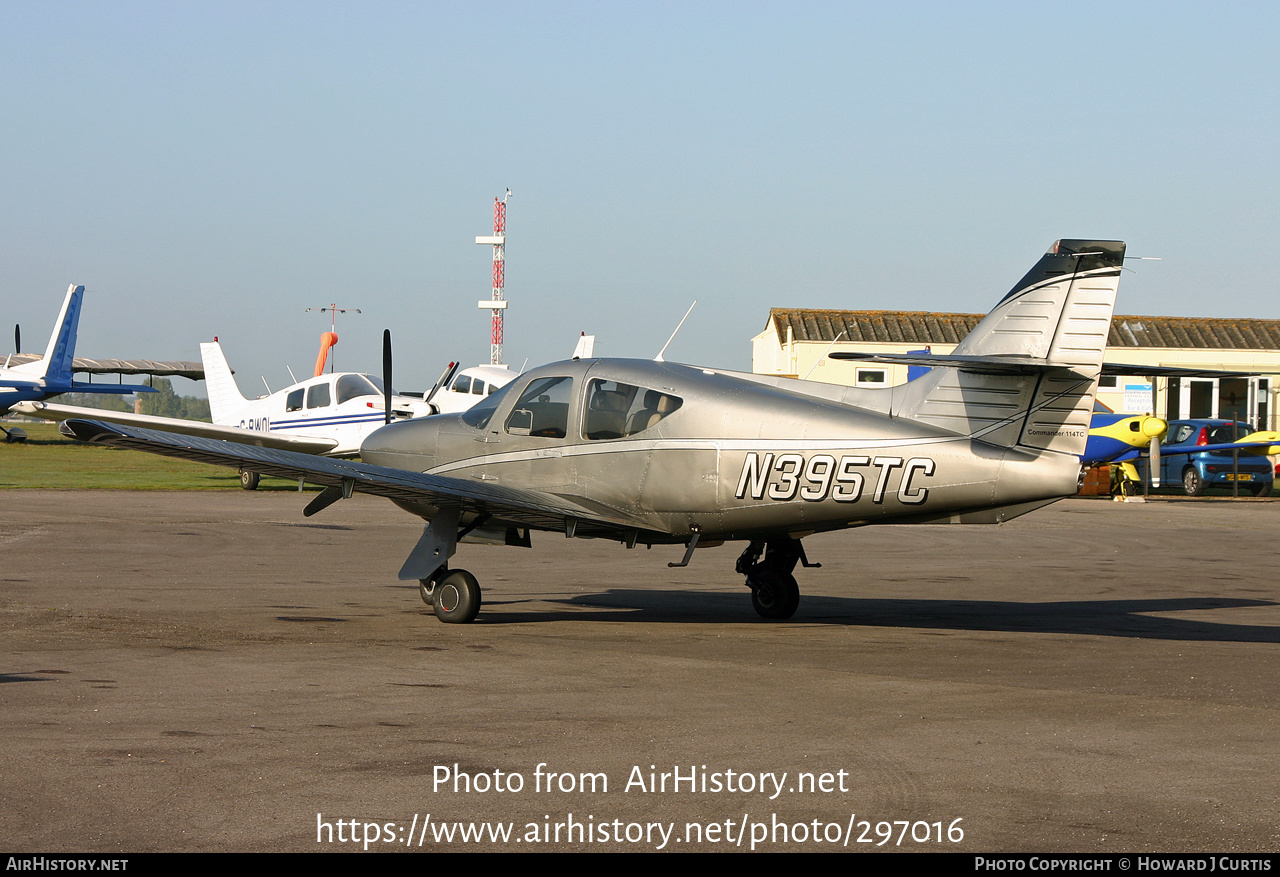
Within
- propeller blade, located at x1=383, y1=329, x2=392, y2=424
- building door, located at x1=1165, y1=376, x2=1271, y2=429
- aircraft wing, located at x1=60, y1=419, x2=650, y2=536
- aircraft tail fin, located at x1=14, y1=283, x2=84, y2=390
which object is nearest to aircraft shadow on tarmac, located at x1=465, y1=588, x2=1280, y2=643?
aircraft wing, located at x1=60, y1=419, x2=650, y2=536

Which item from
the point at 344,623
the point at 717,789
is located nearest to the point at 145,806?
the point at 717,789

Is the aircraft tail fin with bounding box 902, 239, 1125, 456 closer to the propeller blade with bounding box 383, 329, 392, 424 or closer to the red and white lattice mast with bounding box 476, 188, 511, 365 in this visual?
the propeller blade with bounding box 383, 329, 392, 424

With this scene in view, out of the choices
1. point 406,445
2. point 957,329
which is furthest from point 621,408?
point 957,329

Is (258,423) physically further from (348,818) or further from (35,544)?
(348,818)

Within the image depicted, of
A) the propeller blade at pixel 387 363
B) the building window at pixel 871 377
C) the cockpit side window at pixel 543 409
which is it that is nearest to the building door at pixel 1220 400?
the building window at pixel 871 377

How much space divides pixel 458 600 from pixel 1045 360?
17.2 feet

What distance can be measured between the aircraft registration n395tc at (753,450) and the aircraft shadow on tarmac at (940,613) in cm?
67

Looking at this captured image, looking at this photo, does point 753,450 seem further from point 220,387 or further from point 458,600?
point 220,387

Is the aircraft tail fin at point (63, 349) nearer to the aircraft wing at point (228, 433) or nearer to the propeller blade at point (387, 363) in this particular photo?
the aircraft wing at point (228, 433)

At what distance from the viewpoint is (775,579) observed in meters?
11.5

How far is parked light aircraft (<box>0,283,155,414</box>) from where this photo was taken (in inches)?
1980

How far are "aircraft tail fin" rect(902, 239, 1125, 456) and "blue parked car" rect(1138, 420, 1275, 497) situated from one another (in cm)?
2763

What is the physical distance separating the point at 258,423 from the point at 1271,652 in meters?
26.6

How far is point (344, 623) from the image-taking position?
1044 centimetres
